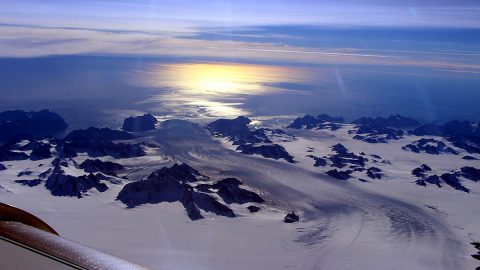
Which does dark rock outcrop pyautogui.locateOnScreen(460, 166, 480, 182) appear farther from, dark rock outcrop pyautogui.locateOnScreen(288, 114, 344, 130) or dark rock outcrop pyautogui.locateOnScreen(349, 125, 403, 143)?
dark rock outcrop pyautogui.locateOnScreen(288, 114, 344, 130)

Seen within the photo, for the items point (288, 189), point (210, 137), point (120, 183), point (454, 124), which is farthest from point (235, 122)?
point (454, 124)

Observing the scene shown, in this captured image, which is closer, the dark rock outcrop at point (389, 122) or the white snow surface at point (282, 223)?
the white snow surface at point (282, 223)

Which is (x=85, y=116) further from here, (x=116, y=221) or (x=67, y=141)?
(x=116, y=221)

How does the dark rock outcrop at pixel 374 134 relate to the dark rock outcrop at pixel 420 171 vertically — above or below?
below

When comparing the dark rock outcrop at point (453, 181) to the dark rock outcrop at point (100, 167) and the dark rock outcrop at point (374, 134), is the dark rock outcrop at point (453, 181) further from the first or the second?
the dark rock outcrop at point (100, 167)

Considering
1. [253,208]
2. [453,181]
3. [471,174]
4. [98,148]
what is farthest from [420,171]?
[98,148]

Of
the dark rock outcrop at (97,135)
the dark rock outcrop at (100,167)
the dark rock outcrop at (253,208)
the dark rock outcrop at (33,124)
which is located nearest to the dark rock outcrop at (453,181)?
the dark rock outcrop at (253,208)

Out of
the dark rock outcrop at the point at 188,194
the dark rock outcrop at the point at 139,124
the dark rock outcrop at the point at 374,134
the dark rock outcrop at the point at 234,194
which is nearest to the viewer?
the dark rock outcrop at the point at 188,194
